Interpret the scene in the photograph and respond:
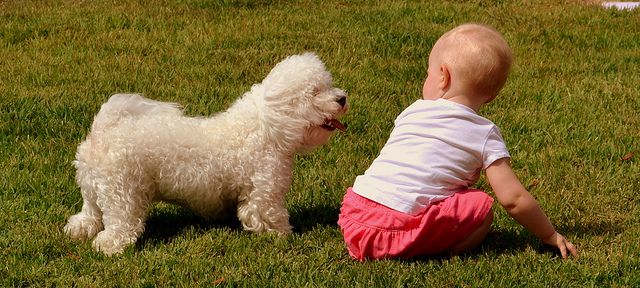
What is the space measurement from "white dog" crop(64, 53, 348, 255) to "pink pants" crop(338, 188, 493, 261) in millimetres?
542

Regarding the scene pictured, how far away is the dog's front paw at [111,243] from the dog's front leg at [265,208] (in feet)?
2.29

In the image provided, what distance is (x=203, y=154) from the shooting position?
4.11 m

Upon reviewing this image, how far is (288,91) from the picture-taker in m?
4.06

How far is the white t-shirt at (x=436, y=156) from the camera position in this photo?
3666mm

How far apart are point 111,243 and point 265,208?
90 centimetres

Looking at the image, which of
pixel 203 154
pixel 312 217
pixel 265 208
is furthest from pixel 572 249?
pixel 203 154

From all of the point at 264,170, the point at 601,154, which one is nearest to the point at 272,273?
the point at 264,170

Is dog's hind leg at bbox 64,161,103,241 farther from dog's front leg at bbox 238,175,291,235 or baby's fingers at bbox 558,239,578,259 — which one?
baby's fingers at bbox 558,239,578,259

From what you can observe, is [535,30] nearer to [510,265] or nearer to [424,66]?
[424,66]

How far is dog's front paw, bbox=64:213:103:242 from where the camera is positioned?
423 cm

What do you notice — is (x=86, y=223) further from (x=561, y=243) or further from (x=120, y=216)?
(x=561, y=243)

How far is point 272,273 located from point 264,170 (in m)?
0.66

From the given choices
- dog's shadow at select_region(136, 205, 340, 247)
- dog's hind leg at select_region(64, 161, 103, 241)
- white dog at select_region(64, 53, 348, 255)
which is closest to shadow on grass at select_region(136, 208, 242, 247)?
dog's shadow at select_region(136, 205, 340, 247)

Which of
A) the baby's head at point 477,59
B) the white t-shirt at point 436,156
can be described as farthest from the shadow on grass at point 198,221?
the baby's head at point 477,59
